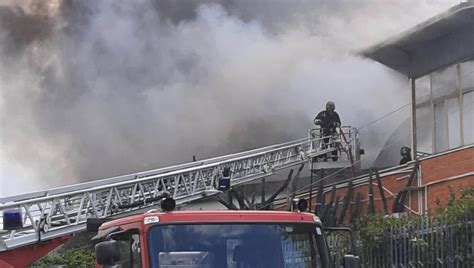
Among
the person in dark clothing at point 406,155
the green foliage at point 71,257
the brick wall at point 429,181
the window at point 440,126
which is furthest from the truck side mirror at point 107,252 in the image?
the person in dark clothing at point 406,155

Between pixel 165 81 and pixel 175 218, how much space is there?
17937mm

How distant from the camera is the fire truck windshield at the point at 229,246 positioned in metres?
5.83

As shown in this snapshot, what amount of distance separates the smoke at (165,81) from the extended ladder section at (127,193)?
315 cm

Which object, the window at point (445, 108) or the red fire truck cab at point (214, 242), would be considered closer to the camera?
the red fire truck cab at point (214, 242)

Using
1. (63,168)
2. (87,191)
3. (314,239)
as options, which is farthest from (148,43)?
(314,239)

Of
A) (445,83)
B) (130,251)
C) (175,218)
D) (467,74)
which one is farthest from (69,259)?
(175,218)

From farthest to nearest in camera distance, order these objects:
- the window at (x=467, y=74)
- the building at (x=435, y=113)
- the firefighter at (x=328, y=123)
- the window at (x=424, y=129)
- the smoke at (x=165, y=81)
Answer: the smoke at (x=165, y=81)
the firefighter at (x=328, y=123)
the window at (x=424, y=129)
the window at (x=467, y=74)
the building at (x=435, y=113)

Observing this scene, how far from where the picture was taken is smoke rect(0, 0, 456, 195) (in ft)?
72.2

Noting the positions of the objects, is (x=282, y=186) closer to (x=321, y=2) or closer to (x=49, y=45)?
(x=321, y=2)

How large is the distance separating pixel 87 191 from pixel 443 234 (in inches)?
234

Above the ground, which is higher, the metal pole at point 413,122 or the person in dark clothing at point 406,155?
A: the metal pole at point 413,122

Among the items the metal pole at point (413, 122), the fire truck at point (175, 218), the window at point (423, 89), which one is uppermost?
the window at point (423, 89)

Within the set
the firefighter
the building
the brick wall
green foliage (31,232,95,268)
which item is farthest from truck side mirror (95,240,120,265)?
the firefighter

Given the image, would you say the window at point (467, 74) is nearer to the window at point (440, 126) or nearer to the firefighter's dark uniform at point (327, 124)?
the window at point (440, 126)
